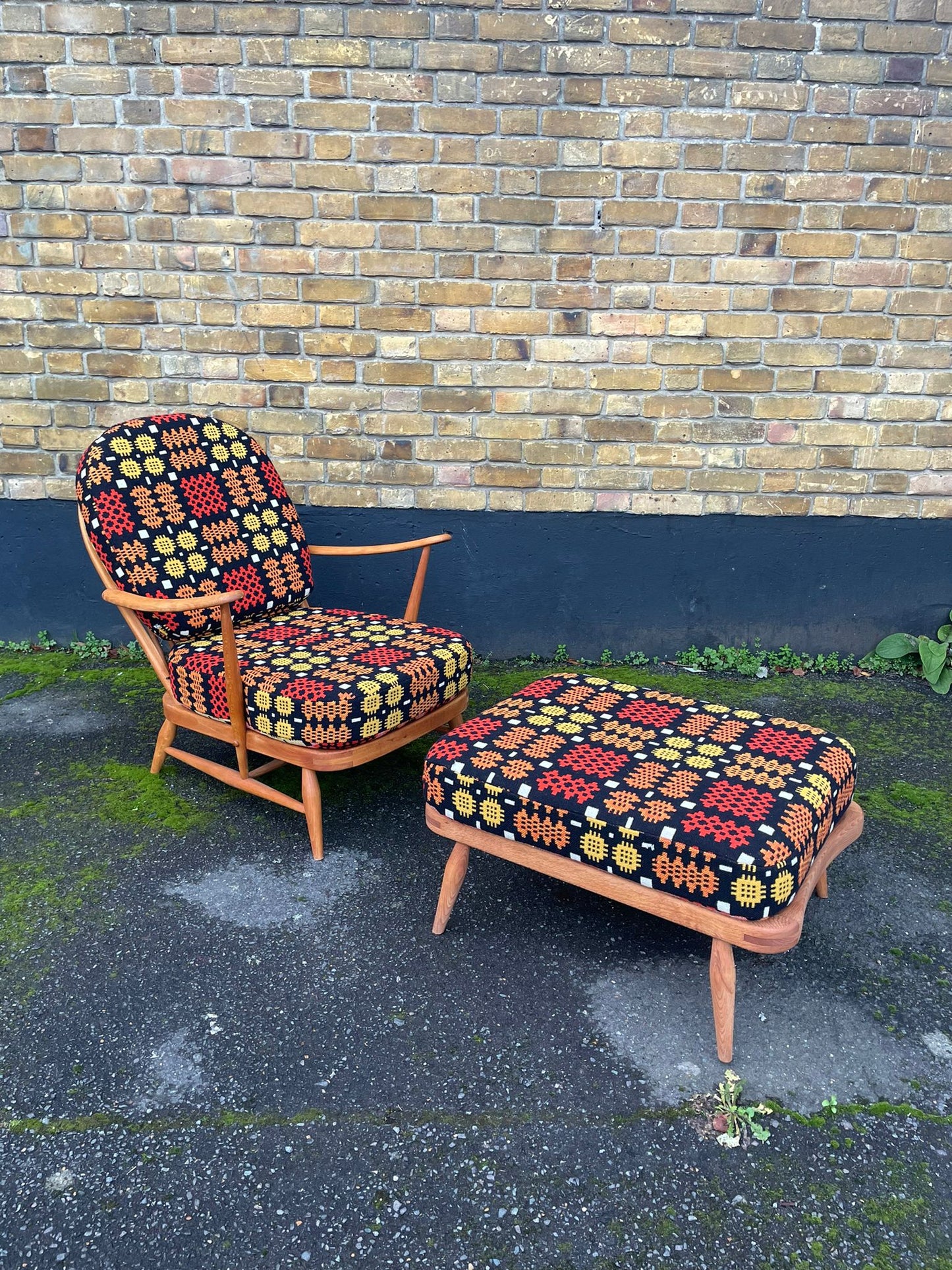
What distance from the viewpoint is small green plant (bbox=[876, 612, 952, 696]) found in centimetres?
395

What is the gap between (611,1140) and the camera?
181 centimetres

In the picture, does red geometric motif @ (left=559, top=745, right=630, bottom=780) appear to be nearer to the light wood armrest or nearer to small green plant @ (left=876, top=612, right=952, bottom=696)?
the light wood armrest

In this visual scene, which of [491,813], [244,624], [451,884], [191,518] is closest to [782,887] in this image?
[491,813]

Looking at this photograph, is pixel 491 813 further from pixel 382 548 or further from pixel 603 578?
pixel 603 578

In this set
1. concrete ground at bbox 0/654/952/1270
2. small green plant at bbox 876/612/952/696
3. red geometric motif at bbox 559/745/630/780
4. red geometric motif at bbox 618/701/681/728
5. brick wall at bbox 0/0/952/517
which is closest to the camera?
concrete ground at bbox 0/654/952/1270

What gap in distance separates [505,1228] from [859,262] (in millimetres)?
3520

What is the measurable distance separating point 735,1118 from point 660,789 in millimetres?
664

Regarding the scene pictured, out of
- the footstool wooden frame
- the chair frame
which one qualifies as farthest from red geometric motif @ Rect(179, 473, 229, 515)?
the footstool wooden frame

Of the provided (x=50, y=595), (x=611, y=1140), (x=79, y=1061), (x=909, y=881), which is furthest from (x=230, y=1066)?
(x=50, y=595)

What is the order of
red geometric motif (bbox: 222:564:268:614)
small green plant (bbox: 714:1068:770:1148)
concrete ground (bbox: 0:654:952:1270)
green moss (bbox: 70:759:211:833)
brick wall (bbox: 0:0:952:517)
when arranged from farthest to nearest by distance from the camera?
brick wall (bbox: 0:0:952:517)
red geometric motif (bbox: 222:564:268:614)
green moss (bbox: 70:759:211:833)
small green plant (bbox: 714:1068:770:1148)
concrete ground (bbox: 0:654:952:1270)

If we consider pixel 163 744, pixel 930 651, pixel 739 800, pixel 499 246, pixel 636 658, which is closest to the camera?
pixel 739 800

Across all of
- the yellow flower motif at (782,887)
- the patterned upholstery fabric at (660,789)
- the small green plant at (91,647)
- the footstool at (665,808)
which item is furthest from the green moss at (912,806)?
the small green plant at (91,647)

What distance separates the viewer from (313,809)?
8.79 feet

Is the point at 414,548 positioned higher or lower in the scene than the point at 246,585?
higher
